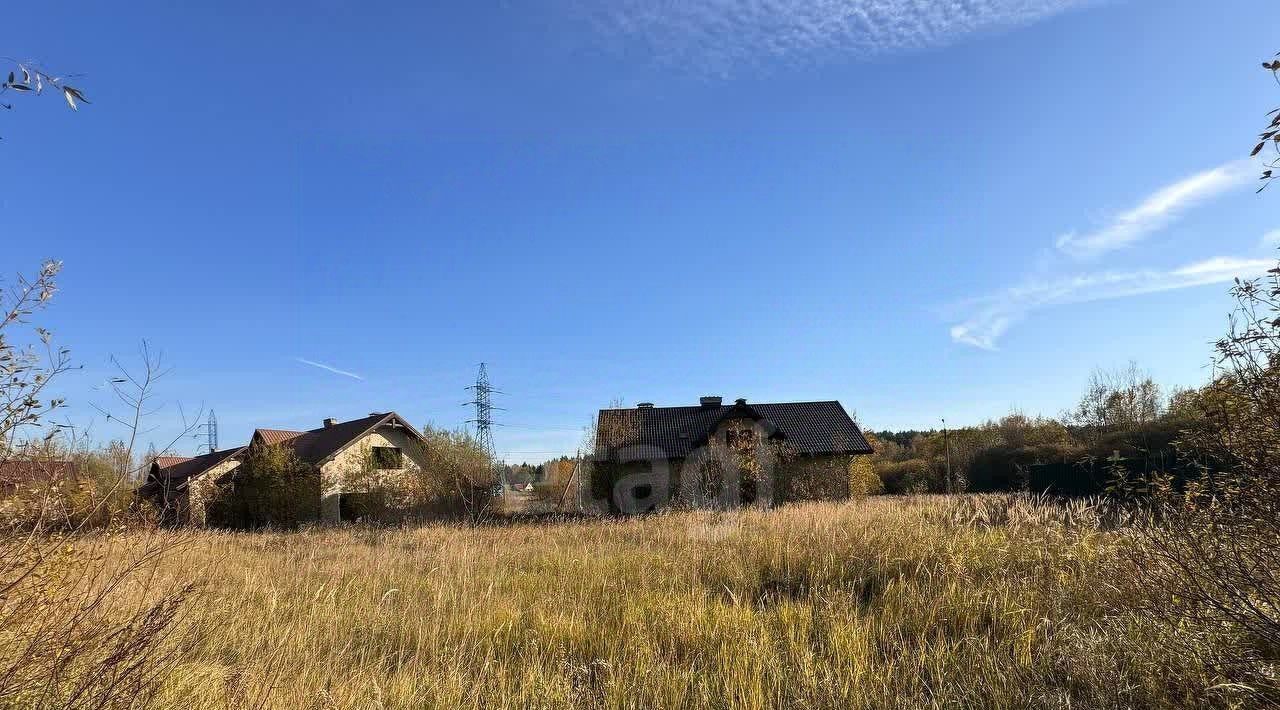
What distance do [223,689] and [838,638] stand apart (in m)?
3.89

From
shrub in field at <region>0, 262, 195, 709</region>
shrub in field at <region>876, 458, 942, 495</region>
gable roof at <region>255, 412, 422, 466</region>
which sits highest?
gable roof at <region>255, 412, 422, 466</region>

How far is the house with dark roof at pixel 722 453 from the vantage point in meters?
23.9

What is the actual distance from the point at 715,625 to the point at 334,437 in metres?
34.1

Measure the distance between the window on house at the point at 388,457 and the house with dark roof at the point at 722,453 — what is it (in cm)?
1126

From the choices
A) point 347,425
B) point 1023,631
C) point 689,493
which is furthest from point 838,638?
point 347,425

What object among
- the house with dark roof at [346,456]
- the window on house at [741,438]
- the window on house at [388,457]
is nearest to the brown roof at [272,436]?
the house with dark roof at [346,456]

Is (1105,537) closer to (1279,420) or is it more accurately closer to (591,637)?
(1279,420)

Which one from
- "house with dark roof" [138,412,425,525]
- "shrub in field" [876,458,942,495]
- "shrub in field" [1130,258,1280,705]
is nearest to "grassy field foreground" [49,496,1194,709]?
"shrub in field" [1130,258,1280,705]

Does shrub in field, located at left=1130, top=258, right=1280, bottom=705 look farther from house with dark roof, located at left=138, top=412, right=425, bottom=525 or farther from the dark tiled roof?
house with dark roof, located at left=138, top=412, right=425, bottom=525

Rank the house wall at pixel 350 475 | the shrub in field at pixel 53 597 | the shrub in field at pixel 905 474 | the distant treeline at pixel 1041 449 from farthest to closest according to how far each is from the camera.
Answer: the shrub in field at pixel 905 474 < the house wall at pixel 350 475 < the distant treeline at pixel 1041 449 < the shrub in field at pixel 53 597

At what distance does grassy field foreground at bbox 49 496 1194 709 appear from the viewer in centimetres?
356

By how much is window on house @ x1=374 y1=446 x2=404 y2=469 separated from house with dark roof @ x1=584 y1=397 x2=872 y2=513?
11263 mm

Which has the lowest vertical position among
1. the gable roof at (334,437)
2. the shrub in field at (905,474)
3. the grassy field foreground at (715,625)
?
the shrub in field at (905,474)

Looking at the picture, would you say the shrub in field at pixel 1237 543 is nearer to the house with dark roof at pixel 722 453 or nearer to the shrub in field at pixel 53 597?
the shrub in field at pixel 53 597
